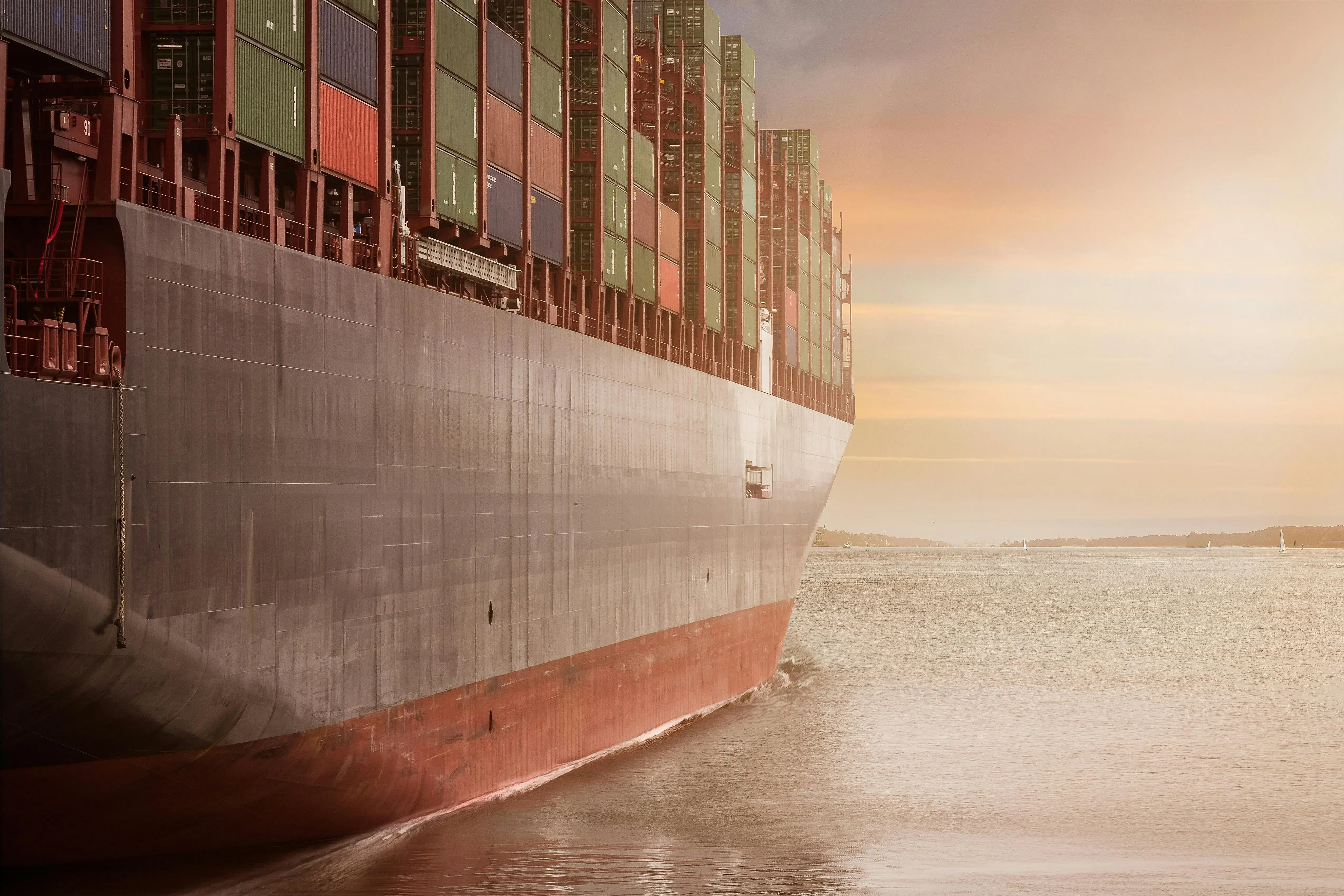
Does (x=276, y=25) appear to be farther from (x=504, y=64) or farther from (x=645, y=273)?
(x=645, y=273)

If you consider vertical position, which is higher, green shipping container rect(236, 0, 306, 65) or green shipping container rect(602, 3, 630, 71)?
green shipping container rect(602, 3, 630, 71)

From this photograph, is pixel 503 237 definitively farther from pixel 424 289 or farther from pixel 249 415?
pixel 249 415

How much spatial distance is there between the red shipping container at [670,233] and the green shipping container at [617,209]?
369 cm

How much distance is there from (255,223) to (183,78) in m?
2.20

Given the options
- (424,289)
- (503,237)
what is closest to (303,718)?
(424,289)

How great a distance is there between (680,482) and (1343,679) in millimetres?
38543

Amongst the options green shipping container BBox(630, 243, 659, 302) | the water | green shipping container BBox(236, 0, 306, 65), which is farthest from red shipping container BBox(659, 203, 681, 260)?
green shipping container BBox(236, 0, 306, 65)

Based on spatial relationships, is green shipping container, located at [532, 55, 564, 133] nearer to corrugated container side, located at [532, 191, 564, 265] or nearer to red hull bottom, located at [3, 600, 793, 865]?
corrugated container side, located at [532, 191, 564, 265]

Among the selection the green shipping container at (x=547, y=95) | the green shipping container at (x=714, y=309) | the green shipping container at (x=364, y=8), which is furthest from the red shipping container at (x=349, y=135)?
the green shipping container at (x=714, y=309)

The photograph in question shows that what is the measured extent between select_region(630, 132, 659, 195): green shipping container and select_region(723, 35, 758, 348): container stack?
7706mm

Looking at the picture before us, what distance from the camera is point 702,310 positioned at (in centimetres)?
4281

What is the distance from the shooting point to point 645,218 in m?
37.9

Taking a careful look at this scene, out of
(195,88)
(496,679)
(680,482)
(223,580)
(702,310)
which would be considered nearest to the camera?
(223,580)

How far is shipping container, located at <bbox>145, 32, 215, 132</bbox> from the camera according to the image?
17875mm
